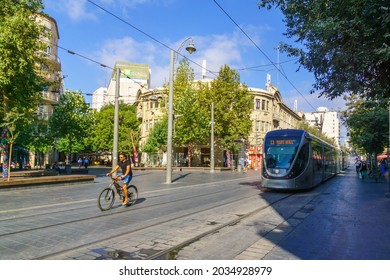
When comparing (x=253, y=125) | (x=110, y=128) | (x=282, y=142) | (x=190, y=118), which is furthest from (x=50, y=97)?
(x=282, y=142)

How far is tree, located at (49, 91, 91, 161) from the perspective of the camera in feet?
109

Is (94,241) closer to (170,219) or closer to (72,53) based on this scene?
(170,219)

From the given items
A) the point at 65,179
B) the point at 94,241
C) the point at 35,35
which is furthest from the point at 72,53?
the point at 94,241

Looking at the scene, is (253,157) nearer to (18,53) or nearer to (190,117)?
(190,117)

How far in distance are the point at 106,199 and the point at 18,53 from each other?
10.1m

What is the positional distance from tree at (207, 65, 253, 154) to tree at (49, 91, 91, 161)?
17.4 m

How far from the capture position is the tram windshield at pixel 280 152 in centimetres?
1606

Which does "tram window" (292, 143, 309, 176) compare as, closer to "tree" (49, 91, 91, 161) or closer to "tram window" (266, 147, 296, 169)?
"tram window" (266, 147, 296, 169)

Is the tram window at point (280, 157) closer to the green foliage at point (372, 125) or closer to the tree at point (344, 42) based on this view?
the tree at point (344, 42)

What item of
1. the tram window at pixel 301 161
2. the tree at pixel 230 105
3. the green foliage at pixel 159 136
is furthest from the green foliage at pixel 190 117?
the tram window at pixel 301 161

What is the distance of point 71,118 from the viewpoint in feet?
111

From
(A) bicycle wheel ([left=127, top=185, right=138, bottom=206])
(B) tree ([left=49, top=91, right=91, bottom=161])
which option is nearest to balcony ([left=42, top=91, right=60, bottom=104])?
(B) tree ([left=49, top=91, right=91, bottom=161])

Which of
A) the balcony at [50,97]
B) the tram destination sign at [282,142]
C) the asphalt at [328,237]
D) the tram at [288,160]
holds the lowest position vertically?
the asphalt at [328,237]

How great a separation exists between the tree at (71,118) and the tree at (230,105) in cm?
1739
